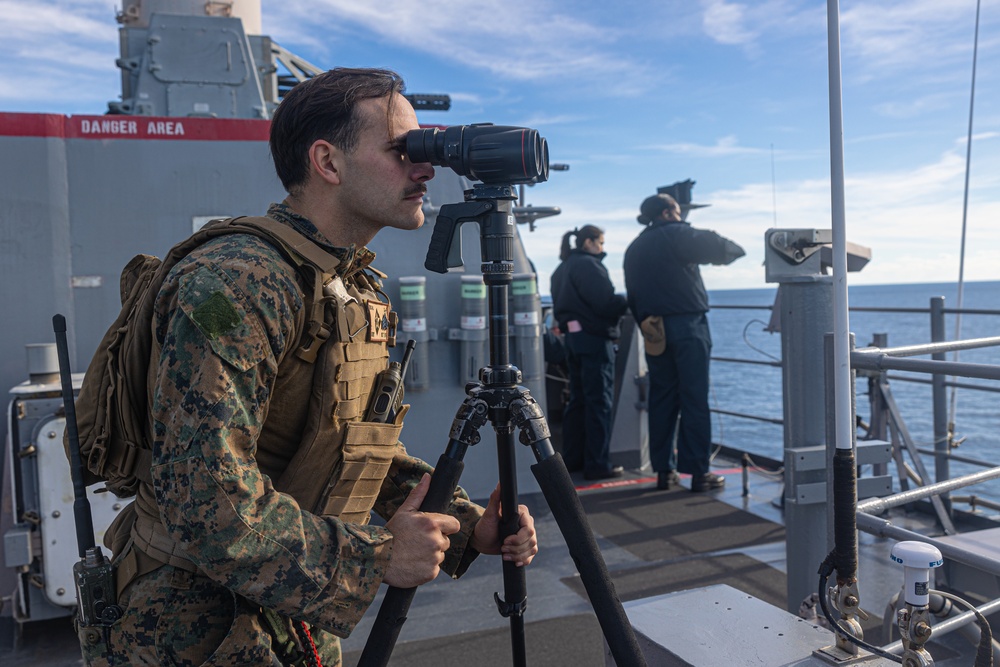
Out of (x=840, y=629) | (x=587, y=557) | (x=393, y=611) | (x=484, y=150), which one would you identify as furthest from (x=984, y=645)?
Answer: (x=484, y=150)

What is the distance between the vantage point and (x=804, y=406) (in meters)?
2.62

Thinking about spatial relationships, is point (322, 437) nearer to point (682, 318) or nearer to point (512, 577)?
point (512, 577)

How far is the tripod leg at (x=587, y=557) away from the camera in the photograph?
1462mm

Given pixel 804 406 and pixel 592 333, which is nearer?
pixel 804 406

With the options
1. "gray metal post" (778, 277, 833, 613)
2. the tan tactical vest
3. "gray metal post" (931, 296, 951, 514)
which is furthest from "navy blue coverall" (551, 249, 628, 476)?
the tan tactical vest

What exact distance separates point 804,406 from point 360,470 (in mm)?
1699

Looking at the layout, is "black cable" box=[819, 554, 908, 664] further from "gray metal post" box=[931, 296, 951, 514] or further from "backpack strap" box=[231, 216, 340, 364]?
"gray metal post" box=[931, 296, 951, 514]

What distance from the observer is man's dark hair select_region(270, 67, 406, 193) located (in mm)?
1445

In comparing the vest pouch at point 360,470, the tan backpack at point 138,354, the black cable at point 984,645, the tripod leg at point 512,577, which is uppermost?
the tan backpack at point 138,354

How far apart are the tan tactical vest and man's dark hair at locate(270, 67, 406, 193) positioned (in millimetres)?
246

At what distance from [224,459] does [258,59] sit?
530cm

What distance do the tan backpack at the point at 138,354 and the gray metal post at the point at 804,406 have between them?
1.73m

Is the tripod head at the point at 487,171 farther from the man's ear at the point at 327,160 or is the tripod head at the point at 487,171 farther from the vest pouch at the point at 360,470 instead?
the vest pouch at the point at 360,470

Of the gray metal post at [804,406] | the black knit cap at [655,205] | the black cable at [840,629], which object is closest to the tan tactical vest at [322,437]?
the black cable at [840,629]
